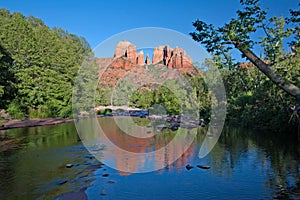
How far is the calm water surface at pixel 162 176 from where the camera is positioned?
8.68 metres

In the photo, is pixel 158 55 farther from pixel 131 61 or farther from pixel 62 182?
pixel 62 182

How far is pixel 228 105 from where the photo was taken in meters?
30.6

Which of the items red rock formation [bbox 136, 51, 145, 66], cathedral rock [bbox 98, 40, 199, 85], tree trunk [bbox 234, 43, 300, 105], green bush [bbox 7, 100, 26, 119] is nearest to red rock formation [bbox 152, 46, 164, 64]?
cathedral rock [bbox 98, 40, 199, 85]

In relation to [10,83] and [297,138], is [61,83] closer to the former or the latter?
[10,83]

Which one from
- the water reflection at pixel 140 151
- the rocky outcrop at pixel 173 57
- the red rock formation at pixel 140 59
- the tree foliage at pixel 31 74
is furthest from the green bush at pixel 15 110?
the red rock formation at pixel 140 59

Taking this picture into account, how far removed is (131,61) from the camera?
57.3 m

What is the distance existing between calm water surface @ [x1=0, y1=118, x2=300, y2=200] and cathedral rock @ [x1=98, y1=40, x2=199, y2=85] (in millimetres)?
26828

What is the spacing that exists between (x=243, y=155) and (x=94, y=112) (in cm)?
3070

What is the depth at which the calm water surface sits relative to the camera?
8680mm

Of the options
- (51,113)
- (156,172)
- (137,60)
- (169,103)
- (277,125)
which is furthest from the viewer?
(137,60)

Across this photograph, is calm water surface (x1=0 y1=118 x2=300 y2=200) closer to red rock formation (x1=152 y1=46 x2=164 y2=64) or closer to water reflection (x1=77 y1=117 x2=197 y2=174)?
water reflection (x1=77 y1=117 x2=197 y2=174)

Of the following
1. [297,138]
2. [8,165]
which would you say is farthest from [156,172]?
[297,138]

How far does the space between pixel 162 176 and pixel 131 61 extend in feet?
157

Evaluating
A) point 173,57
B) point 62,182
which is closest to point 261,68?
point 62,182
